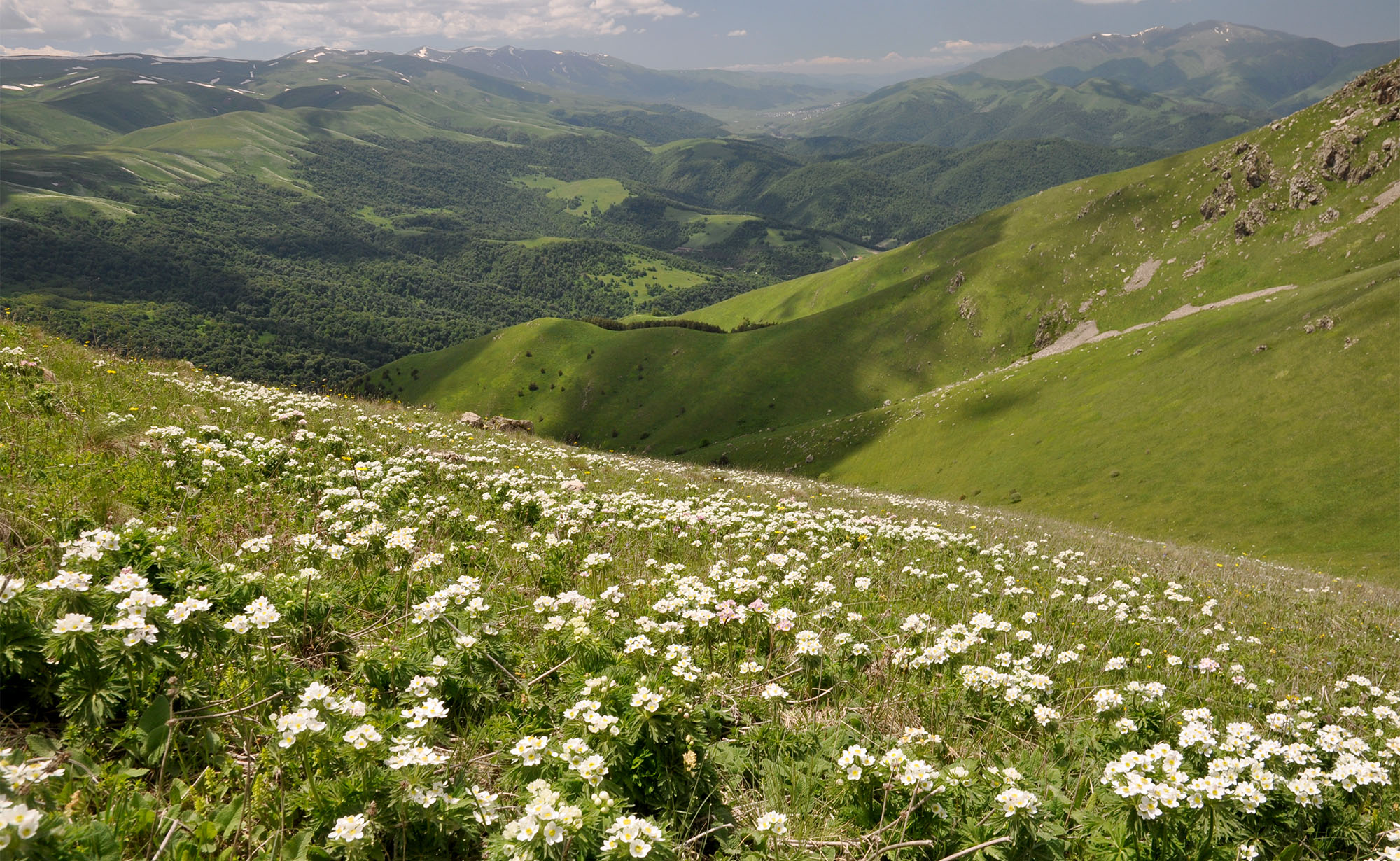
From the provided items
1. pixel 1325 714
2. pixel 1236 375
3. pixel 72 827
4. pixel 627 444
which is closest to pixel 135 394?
pixel 72 827

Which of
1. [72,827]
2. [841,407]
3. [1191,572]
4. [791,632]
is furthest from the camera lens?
[841,407]

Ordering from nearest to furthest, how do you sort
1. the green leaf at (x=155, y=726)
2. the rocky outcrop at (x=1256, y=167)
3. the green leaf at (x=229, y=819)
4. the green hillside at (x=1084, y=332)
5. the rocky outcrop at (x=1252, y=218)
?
the green leaf at (x=229, y=819) → the green leaf at (x=155, y=726) → the green hillside at (x=1084, y=332) → the rocky outcrop at (x=1252, y=218) → the rocky outcrop at (x=1256, y=167)

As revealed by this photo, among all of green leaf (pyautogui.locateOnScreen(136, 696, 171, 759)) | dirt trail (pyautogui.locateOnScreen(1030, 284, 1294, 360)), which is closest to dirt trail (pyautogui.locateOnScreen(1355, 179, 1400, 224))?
dirt trail (pyautogui.locateOnScreen(1030, 284, 1294, 360))

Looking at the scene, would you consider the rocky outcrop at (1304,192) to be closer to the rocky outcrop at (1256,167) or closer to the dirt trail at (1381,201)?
the rocky outcrop at (1256,167)

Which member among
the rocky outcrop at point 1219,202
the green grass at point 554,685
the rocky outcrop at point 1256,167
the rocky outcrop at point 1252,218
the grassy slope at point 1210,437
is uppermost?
the rocky outcrop at point 1256,167

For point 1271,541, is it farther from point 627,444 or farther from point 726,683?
point 627,444

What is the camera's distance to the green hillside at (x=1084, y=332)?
53188mm

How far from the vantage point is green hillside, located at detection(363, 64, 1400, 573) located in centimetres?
5319

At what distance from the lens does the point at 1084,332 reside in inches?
4670

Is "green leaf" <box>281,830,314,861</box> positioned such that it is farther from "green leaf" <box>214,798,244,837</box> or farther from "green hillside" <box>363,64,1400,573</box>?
"green hillside" <box>363,64,1400,573</box>

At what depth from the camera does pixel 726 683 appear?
6.46 m

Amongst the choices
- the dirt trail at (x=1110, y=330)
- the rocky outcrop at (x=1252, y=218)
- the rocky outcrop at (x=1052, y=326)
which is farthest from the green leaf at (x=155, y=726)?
the rocky outcrop at (x=1252, y=218)

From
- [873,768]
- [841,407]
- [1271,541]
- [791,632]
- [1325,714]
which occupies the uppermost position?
[873,768]

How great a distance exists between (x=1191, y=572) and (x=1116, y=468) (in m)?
50.0
